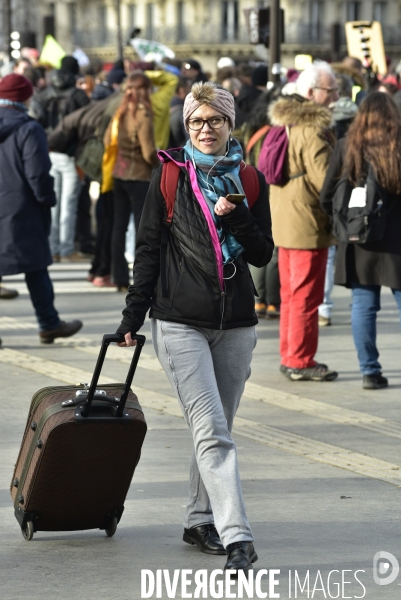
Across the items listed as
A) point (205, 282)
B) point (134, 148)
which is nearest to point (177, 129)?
point (134, 148)

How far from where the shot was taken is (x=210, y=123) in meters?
5.21

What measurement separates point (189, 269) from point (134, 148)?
311 inches

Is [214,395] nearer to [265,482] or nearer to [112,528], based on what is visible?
[112,528]

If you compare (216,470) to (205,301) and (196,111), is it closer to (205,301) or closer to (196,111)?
(205,301)

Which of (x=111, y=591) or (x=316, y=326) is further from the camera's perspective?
(x=316, y=326)

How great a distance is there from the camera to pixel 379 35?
65.3ft

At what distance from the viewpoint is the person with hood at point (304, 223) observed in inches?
356

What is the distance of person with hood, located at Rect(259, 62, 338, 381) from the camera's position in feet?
Result: 29.7

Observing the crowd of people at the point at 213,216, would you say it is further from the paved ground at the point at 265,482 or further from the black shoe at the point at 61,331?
the paved ground at the point at 265,482

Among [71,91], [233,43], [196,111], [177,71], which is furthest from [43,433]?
[233,43]

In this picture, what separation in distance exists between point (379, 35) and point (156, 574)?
1590cm

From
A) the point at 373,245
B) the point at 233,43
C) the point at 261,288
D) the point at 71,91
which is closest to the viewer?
the point at 373,245

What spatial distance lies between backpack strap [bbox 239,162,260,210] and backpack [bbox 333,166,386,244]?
10.2ft

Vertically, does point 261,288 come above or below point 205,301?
below
